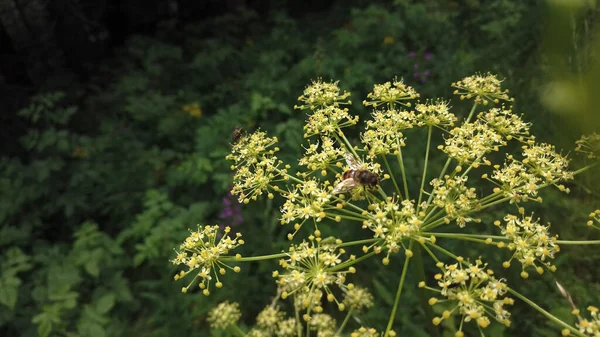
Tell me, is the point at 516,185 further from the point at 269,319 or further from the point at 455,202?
the point at 269,319

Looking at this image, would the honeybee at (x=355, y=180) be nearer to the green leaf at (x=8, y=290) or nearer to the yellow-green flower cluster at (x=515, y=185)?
the yellow-green flower cluster at (x=515, y=185)

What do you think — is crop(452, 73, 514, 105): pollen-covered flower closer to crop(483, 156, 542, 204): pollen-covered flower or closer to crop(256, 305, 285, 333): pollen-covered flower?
crop(483, 156, 542, 204): pollen-covered flower

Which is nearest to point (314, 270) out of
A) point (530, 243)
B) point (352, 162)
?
point (352, 162)

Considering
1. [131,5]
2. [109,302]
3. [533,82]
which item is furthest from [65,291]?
[131,5]

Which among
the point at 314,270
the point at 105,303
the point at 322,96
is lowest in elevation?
the point at 105,303

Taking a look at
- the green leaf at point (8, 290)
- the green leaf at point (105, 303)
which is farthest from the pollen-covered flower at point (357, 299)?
the green leaf at point (8, 290)

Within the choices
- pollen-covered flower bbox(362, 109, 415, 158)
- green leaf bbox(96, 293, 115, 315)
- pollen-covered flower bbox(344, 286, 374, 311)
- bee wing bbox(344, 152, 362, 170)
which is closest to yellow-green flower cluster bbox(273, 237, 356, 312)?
bee wing bbox(344, 152, 362, 170)
